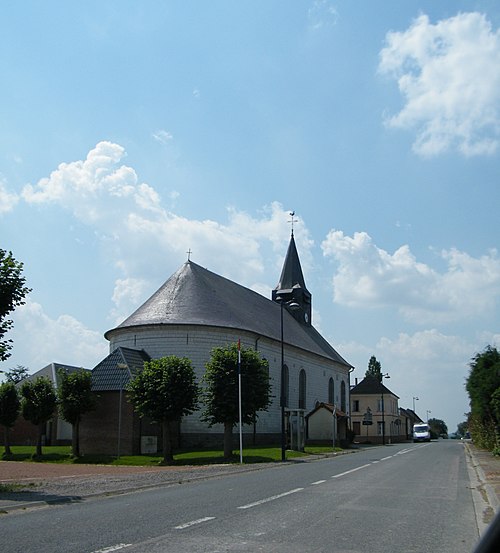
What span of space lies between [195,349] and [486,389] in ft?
71.3

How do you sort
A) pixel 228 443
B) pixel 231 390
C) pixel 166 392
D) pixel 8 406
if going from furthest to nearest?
pixel 8 406
pixel 231 390
pixel 228 443
pixel 166 392

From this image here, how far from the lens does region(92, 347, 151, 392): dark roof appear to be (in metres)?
41.7

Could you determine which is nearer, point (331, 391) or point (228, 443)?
point (228, 443)

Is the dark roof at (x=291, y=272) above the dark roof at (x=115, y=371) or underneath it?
above

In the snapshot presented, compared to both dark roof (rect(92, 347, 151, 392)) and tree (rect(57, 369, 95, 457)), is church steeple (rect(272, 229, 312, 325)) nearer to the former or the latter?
dark roof (rect(92, 347, 151, 392))

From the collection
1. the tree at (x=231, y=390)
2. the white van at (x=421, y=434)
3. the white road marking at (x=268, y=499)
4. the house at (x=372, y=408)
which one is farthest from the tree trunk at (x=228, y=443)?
the white van at (x=421, y=434)

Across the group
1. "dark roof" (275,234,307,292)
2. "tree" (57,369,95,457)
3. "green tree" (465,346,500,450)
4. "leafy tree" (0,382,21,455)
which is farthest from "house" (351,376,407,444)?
"tree" (57,369,95,457)

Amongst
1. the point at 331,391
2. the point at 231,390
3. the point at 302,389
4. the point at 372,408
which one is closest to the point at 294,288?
the point at 331,391

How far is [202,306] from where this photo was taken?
50.7 meters

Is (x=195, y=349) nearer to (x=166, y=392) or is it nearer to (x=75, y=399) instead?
(x=75, y=399)

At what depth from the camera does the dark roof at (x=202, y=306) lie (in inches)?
1948

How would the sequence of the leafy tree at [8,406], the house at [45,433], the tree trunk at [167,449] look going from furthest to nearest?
the house at [45,433] → the leafy tree at [8,406] → the tree trunk at [167,449]

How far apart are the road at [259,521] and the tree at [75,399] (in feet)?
76.1

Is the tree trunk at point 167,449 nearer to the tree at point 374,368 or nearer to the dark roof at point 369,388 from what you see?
the dark roof at point 369,388
